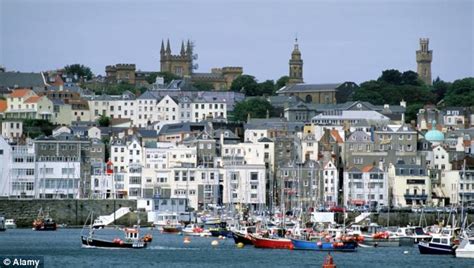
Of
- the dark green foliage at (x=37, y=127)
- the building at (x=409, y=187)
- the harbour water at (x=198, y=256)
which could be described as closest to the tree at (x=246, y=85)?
the dark green foliage at (x=37, y=127)

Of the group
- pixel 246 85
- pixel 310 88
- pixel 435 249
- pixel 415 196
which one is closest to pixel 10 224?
pixel 415 196

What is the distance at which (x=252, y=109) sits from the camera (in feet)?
440

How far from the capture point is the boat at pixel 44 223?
9188 centimetres

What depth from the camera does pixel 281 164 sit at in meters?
109

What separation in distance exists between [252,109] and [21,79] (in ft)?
70.6

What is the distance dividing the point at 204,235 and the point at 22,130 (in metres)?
35.1

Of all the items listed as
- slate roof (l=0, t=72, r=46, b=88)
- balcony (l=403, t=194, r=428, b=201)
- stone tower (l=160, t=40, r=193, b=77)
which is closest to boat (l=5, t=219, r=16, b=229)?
balcony (l=403, t=194, r=428, b=201)

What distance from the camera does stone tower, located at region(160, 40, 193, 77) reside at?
17488 cm

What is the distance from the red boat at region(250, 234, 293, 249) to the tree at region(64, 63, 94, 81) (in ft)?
282

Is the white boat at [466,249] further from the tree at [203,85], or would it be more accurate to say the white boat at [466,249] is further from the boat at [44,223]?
the tree at [203,85]

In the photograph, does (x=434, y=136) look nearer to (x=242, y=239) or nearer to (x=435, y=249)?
(x=242, y=239)

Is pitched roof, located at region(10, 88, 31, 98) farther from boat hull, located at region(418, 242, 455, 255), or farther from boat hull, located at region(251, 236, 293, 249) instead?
boat hull, located at region(418, 242, 455, 255)

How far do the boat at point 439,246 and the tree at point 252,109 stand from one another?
5868 centimetres

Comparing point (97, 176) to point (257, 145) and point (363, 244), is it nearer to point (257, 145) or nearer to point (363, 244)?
point (257, 145)
